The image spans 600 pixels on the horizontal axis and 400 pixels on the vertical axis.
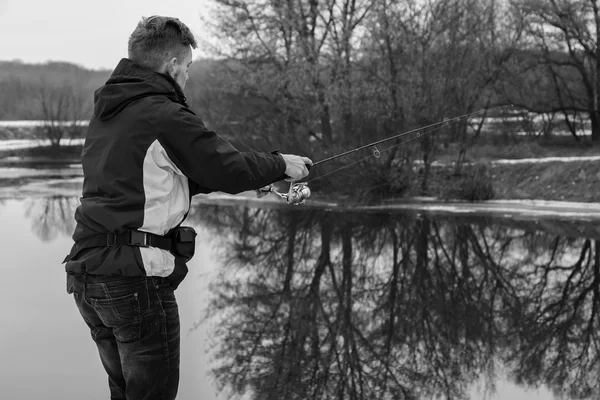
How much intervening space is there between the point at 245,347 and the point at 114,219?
276 centimetres

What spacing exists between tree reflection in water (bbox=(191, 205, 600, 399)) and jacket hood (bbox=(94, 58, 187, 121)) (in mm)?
2145

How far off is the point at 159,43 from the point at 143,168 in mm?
495

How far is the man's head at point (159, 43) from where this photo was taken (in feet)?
9.52

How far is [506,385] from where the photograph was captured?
Result: 4.61 meters

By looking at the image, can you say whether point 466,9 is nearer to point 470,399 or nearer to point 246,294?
point 246,294

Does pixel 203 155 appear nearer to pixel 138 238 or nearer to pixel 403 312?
pixel 138 238

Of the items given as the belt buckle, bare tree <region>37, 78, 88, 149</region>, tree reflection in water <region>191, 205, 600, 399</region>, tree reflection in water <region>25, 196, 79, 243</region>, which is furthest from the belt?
bare tree <region>37, 78, 88, 149</region>

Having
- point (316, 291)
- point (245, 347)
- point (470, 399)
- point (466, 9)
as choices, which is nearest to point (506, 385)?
point (470, 399)

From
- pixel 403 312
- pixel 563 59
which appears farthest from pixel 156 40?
pixel 563 59

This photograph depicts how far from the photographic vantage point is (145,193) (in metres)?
2.78

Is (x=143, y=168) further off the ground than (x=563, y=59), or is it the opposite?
(x=563, y=59)

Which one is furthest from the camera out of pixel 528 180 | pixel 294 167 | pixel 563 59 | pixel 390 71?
pixel 563 59

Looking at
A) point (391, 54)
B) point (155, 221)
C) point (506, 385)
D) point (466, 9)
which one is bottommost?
point (506, 385)

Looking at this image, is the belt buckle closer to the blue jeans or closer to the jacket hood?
the blue jeans
